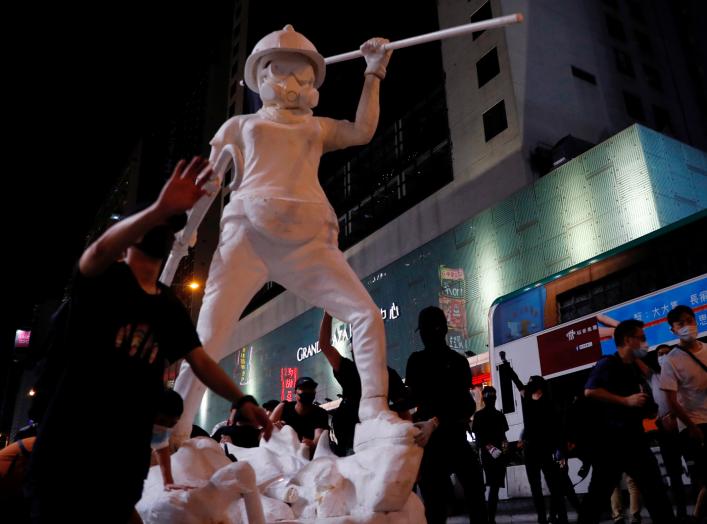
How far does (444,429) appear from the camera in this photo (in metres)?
4.16

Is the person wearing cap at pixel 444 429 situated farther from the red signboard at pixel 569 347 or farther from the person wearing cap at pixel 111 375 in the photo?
the red signboard at pixel 569 347

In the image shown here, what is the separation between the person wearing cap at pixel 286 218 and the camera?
12.3 feet

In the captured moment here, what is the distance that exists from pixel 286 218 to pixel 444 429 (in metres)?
1.77

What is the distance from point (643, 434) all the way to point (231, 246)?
298 cm

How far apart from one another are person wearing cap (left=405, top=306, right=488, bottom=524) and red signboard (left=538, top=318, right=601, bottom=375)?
5681 millimetres

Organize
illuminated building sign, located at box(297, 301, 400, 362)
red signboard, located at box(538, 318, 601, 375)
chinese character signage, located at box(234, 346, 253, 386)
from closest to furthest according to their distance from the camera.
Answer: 1. red signboard, located at box(538, 318, 601, 375)
2. illuminated building sign, located at box(297, 301, 400, 362)
3. chinese character signage, located at box(234, 346, 253, 386)

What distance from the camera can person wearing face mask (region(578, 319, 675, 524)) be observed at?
3969 millimetres

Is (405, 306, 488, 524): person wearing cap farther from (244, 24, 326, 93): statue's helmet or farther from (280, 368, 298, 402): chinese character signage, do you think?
(280, 368, 298, 402): chinese character signage

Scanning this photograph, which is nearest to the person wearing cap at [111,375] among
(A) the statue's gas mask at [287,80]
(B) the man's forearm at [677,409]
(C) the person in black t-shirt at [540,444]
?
(A) the statue's gas mask at [287,80]

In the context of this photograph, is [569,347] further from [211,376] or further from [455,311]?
[455,311]

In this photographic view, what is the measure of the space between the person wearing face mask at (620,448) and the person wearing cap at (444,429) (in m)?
0.77

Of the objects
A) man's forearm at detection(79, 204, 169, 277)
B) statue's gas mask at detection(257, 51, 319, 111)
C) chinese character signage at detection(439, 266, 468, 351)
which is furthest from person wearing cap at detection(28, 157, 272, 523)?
chinese character signage at detection(439, 266, 468, 351)

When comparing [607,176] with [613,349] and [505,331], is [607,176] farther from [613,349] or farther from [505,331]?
[613,349]

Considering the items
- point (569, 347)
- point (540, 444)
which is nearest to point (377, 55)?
point (540, 444)
